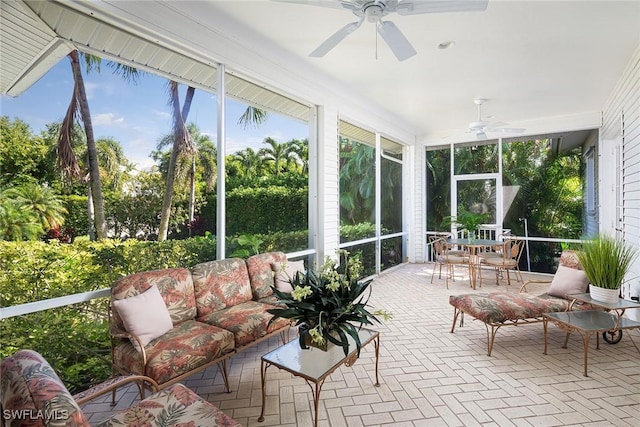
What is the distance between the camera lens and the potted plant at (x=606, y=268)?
3004mm

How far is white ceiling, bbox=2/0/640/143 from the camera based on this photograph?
2715 mm

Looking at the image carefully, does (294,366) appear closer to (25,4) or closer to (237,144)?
(237,144)

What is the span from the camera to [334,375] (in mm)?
2645

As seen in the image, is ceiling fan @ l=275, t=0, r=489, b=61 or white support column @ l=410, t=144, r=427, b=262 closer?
ceiling fan @ l=275, t=0, r=489, b=61

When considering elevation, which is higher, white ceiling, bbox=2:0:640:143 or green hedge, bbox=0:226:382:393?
white ceiling, bbox=2:0:640:143

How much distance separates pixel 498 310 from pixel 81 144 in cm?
387

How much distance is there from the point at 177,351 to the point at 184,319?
0.54 m

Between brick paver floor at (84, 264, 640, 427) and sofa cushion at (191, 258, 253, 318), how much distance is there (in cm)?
53

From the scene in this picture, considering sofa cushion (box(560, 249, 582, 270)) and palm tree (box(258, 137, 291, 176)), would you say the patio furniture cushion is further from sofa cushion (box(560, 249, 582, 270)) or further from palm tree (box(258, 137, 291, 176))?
palm tree (box(258, 137, 291, 176))

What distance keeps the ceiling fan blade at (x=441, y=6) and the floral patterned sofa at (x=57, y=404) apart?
2.57 m

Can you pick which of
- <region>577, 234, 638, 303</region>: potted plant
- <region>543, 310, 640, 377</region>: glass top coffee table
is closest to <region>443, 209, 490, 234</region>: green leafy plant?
<region>577, 234, 638, 303</region>: potted plant

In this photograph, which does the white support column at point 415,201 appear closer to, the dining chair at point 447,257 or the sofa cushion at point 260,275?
the dining chair at point 447,257

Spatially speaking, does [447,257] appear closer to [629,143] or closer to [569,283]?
[569,283]

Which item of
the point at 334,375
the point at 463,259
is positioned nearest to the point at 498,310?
the point at 334,375
